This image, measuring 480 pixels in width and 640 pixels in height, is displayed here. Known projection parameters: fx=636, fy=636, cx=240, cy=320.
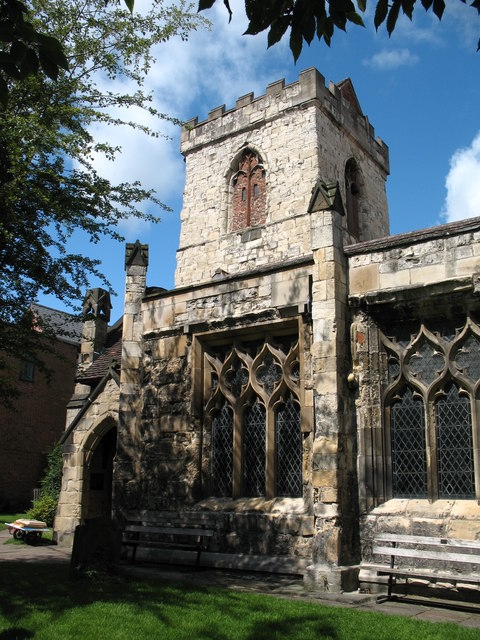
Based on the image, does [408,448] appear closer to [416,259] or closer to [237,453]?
[416,259]

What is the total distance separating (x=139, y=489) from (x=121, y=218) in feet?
15.4

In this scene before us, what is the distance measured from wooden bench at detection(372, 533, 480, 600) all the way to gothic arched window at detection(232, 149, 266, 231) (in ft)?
53.3

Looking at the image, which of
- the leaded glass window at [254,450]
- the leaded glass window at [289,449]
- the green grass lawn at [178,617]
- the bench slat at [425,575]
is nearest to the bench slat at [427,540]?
the bench slat at [425,575]

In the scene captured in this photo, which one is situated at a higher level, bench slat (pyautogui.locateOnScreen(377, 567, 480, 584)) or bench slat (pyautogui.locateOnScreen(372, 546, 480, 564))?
bench slat (pyautogui.locateOnScreen(372, 546, 480, 564))

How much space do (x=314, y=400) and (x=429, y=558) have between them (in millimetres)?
2696

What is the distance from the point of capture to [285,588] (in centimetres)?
815

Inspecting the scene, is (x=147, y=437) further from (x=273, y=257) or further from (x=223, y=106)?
(x=223, y=106)

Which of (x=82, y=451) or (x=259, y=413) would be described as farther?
(x=82, y=451)

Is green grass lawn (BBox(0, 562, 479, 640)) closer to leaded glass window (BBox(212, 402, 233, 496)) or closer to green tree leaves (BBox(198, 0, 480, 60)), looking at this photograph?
leaded glass window (BBox(212, 402, 233, 496))

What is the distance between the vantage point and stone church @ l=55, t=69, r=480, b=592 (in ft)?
27.9

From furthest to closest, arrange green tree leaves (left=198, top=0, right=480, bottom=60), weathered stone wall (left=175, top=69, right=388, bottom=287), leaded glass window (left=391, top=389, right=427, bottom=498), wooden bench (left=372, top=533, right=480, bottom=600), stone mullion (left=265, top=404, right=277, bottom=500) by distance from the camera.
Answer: weathered stone wall (left=175, top=69, right=388, bottom=287) → stone mullion (left=265, top=404, right=277, bottom=500) → leaded glass window (left=391, top=389, right=427, bottom=498) → wooden bench (left=372, top=533, right=480, bottom=600) → green tree leaves (left=198, top=0, right=480, bottom=60)

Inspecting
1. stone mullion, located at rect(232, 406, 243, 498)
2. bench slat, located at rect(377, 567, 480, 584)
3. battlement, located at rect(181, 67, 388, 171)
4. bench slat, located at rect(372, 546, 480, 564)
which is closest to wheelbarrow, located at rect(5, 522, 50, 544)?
stone mullion, located at rect(232, 406, 243, 498)

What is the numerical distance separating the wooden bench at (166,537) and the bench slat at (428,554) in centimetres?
283

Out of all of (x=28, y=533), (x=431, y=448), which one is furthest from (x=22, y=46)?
(x=28, y=533)
